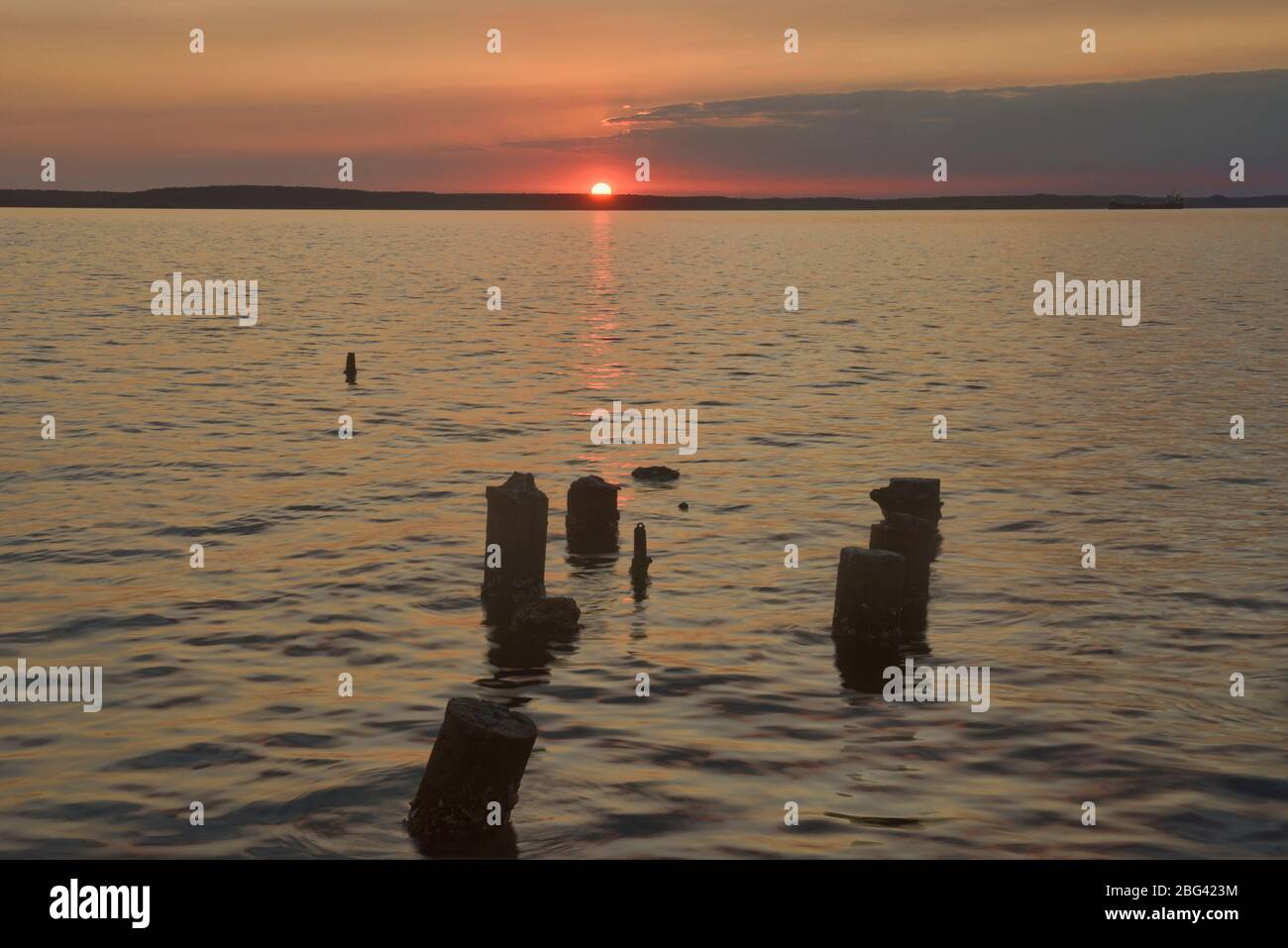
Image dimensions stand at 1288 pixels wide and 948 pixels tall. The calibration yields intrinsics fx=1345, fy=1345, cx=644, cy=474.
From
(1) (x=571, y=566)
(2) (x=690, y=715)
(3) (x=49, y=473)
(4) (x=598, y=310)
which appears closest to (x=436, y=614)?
(1) (x=571, y=566)

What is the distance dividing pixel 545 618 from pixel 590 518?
4934 mm

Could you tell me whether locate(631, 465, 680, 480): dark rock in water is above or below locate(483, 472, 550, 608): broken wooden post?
above

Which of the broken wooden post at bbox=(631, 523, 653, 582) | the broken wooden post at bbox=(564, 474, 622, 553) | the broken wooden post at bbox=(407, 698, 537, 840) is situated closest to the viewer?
the broken wooden post at bbox=(407, 698, 537, 840)

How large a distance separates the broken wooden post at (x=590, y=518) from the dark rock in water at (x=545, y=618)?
451 cm

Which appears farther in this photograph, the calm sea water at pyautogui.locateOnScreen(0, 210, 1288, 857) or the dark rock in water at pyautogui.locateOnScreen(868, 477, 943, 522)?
the dark rock in water at pyautogui.locateOnScreen(868, 477, 943, 522)

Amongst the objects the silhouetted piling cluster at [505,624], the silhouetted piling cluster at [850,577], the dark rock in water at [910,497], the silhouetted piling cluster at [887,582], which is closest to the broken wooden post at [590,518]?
the silhouetted piling cluster at [505,624]

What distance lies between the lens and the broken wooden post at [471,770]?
41.3ft

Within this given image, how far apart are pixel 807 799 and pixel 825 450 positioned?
22652mm

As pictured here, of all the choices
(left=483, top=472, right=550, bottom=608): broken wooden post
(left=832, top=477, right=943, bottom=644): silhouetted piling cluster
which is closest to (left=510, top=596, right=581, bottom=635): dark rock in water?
(left=483, top=472, right=550, bottom=608): broken wooden post

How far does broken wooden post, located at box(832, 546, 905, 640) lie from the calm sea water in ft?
2.35

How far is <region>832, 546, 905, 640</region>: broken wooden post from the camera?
61.6 feet

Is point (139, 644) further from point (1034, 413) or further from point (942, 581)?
point (1034, 413)

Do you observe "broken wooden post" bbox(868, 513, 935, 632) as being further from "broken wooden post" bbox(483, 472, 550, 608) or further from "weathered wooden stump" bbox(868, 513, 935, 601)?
"broken wooden post" bbox(483, 472, 550, 608)

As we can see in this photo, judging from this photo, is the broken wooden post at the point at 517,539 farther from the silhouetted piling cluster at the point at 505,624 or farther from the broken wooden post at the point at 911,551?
the broken wooden post at the point at 911,551
